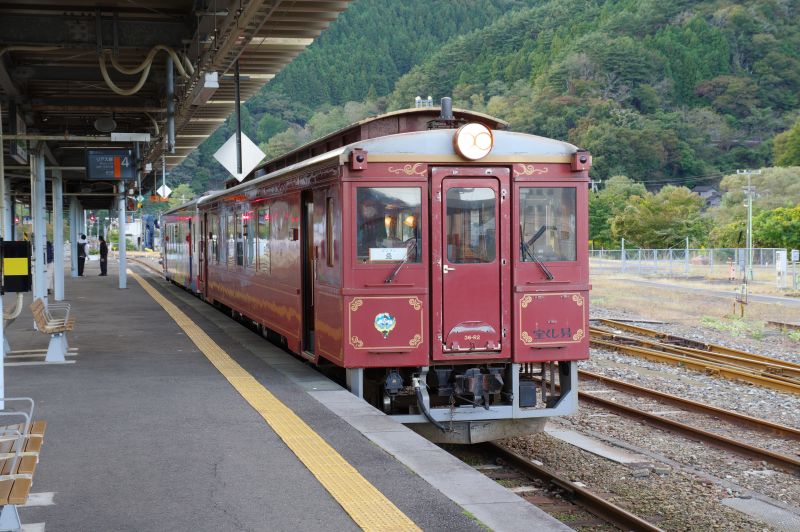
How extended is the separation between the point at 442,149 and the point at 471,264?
3.53 feet

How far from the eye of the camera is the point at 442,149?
8711mm

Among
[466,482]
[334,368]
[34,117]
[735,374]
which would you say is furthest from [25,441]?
[34,117]

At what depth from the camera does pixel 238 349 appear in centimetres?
1277

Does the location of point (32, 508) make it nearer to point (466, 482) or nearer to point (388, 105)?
point (466, 482)

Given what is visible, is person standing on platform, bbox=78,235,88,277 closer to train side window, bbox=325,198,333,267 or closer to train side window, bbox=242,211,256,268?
train side window, bbox=242,211,256,268

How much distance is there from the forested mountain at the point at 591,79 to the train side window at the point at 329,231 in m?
84.1

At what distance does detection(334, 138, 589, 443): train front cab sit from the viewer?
8.66m

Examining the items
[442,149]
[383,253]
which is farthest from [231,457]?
[442,149]

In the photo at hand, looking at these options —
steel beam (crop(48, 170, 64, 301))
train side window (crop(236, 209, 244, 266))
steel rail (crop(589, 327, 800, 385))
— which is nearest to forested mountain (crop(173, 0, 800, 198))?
steel beam (crop(48, 170, 64, 301))

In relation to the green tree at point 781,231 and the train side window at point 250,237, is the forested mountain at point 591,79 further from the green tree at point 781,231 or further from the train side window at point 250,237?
the train side window at point 250,237

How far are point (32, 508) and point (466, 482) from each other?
8.62 feet

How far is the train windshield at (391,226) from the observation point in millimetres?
8672

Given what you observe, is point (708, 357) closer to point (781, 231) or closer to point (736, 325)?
point (736, 325)

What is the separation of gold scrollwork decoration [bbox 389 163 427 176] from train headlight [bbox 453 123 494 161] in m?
0.37
